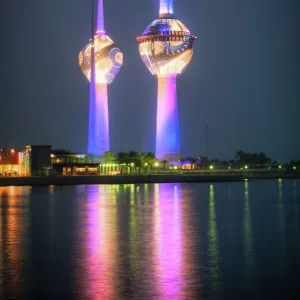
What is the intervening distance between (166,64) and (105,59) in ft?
63.0

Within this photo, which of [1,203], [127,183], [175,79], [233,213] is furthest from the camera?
[175,79]

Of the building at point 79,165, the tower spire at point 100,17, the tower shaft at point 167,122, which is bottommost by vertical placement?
the building at point 79,165

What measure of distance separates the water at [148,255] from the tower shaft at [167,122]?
105518mm

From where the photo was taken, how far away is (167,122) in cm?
16125

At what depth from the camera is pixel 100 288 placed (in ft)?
81.8

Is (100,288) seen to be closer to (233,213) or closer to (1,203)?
(233,213)

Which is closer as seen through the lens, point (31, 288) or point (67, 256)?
point (31, 288)

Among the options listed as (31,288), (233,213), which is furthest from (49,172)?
(31,288)

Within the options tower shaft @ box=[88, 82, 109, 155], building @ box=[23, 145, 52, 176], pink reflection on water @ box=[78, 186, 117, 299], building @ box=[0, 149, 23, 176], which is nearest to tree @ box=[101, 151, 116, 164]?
tower shaft @ box=[88, 82, 109, 155]

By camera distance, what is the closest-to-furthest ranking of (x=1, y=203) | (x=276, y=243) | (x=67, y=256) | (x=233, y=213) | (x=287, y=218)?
(x=67, y=256), (x=276, y=243), (x=287, y=218), (x=233, y=213), (x=1, y=203)

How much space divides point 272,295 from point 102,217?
27.8 metres

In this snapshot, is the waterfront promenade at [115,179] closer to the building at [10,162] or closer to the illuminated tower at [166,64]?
the illuminated tower at [166,64]

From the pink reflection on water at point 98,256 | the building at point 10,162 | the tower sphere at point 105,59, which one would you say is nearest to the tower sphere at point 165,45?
the tower sphere at point 105,59

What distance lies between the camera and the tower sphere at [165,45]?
162 metres
